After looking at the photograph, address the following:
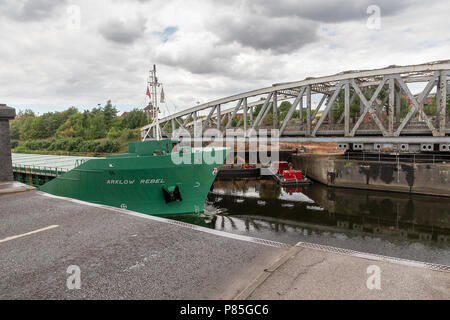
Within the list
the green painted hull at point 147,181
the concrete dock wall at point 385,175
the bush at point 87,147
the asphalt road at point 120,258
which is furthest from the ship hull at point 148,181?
the bush at point 87,147

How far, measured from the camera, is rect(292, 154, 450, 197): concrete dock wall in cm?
2802

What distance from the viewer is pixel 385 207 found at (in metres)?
25.5

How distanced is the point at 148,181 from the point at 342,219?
52.3 ft

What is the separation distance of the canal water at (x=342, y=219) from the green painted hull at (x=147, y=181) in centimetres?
216

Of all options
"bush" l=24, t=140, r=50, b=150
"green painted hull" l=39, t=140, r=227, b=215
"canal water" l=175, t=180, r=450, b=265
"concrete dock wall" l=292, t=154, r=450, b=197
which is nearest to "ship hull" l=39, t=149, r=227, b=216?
"green painted hull" l=39, t=140, r=227, b=215

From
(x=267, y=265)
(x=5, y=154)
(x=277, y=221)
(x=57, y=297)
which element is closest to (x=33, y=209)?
(x=5, y=154)

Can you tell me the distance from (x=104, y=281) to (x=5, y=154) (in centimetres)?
1096

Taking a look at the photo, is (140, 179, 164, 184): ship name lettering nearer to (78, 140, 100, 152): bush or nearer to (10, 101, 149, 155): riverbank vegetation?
(78, 140, 100, 152): bush

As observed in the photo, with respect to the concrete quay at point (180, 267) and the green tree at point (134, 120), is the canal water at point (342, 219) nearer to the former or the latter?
the concrete quay at point (180, 267)

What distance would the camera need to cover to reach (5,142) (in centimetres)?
1237

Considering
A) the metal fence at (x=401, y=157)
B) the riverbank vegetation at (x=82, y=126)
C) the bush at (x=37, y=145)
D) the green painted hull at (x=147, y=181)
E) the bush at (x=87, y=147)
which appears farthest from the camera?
the riverbank vegetation at (x=82, y=126)

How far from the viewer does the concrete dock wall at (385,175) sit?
28016 millimetres

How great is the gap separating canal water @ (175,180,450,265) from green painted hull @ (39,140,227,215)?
216 centimetres

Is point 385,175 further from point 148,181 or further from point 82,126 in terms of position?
point 82,126
